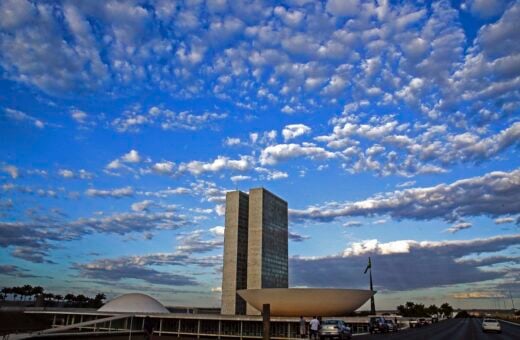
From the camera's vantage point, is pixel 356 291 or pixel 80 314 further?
pixel 80 314

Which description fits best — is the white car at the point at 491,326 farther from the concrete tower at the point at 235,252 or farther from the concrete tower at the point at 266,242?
the concrete tower at the point at 235,252

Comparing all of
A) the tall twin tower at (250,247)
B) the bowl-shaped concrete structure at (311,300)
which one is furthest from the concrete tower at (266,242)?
the bowl-shaped concrete structure at (311,300)

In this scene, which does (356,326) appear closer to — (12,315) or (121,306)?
(121,306)

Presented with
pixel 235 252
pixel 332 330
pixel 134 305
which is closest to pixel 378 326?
pixel 332 330

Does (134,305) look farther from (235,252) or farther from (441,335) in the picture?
(441,335)

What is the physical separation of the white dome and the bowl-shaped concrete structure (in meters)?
33.9

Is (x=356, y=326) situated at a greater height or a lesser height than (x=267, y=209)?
lesser

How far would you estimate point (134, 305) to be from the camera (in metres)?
115

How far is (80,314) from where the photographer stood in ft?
359

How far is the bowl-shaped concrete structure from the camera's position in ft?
290

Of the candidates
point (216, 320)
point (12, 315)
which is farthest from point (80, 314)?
point (216, 320)

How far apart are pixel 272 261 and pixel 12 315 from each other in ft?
295

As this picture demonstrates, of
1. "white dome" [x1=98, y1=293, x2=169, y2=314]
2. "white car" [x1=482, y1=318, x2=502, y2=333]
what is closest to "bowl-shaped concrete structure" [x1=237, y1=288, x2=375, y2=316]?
"white car" [x1=482, y1=318, x2=502, y2=333]

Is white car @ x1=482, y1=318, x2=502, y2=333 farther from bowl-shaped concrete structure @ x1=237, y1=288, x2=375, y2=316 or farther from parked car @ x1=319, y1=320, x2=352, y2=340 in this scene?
parked car @ x1=319, y1=320, x2=352, y2=340
